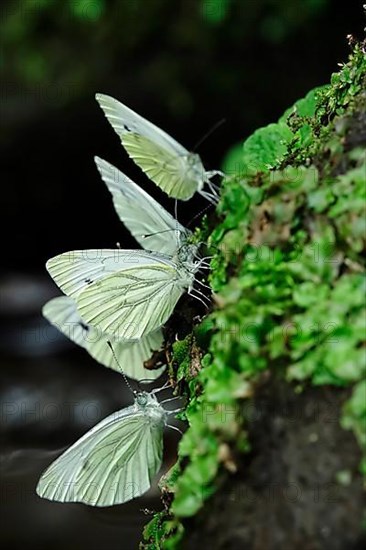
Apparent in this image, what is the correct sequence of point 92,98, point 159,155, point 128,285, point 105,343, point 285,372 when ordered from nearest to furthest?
1. point 285,372
2. point 128,285
3. point 159,155
4. point 105,343
5. point 92,98

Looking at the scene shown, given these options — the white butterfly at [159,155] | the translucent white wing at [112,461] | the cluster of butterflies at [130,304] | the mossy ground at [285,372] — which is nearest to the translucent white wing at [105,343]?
the cluster of butterflies at [130,304]

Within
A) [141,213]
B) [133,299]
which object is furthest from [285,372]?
[141,213]

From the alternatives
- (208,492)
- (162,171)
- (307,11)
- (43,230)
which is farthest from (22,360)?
(208,492)

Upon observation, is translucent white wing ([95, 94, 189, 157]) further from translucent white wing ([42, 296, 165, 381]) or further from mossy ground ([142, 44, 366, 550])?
mossy ground ([142, 44, 366, 550])

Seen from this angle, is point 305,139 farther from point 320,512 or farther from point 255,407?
point 320,512

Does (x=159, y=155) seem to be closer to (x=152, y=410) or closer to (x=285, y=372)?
(x=152, y=410)

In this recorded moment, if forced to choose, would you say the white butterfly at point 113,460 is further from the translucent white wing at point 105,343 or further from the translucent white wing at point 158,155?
the translucent white wing at point 158,155

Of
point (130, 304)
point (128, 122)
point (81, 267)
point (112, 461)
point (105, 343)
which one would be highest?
point (128, 122)
